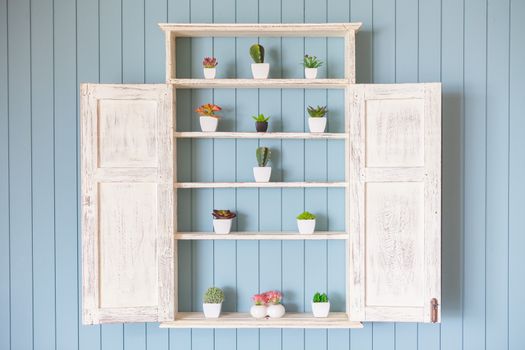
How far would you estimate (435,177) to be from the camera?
2174 millimetres

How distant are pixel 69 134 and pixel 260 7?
3.70 feet

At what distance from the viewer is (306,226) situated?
228 cm

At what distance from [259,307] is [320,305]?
11.2 inches

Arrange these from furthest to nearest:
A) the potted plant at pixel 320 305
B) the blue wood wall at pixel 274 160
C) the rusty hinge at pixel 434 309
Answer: the blue wood wall at pixel 274 160, the potted plant at pixel 320 305, the rusty hinge at pixel 434 309

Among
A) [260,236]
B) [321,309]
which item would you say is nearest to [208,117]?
[260,236]

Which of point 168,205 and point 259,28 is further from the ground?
point 259,28

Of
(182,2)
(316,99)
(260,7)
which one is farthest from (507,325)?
(182,2)

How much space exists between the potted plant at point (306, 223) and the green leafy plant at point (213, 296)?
49cm

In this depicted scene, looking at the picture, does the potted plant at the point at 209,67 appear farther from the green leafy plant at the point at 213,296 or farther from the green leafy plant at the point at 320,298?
the green leafy plant at the point at 320,298

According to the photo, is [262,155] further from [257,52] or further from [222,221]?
[257,52]

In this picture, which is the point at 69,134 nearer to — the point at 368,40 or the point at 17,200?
the point at 17,200

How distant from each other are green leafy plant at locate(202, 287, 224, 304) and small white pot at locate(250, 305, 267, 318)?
16 cm

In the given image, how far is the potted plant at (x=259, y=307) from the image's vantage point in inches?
89.7

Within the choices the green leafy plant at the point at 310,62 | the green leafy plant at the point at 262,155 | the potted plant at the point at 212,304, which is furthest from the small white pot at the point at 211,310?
the green leafy plant at the point at 310,62
